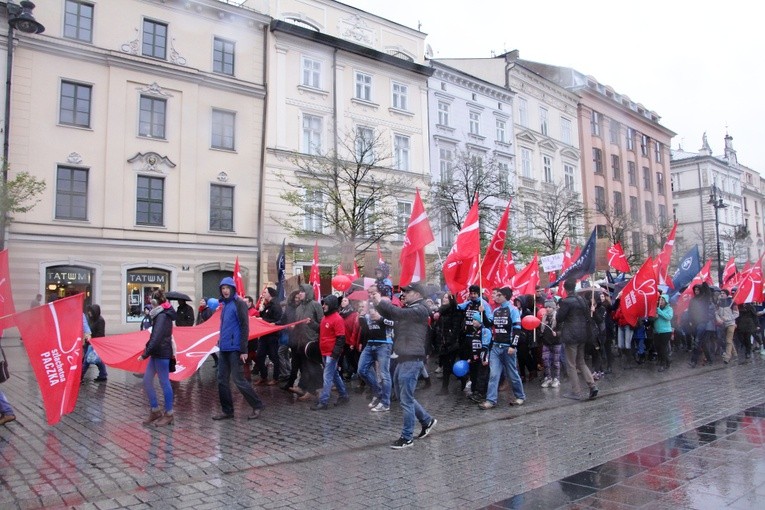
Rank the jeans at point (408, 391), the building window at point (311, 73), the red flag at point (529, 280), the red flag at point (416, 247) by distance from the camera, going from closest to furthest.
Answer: the jeans at point (408, 391), the red flag at point (416, 247), the red flag at point (529, 280), the building window at point (311, 73)

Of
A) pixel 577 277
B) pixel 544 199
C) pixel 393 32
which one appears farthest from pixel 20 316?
pixel 544 199

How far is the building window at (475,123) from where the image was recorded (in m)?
34.9

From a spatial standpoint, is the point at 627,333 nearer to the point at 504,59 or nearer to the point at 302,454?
the point at 302,454

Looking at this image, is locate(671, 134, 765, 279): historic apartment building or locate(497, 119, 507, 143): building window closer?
locate(497, 119, 507, 143): building window

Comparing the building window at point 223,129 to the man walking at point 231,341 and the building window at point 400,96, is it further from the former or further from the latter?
the man walking at point 231,341

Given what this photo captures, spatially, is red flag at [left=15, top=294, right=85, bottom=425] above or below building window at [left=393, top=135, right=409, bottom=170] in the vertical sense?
below

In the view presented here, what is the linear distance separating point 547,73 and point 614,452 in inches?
1693

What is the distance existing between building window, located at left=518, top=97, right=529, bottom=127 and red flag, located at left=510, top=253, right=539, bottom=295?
83.8 feet

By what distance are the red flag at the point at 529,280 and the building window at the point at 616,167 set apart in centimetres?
3625

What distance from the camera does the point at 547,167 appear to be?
40.4 m

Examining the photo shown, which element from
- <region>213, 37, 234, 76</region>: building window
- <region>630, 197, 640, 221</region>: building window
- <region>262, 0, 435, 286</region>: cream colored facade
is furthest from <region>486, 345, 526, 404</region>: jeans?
<region>630, 197, 640, 221</region>: building window

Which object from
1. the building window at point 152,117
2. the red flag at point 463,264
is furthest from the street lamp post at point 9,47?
the red flag at point 463,264

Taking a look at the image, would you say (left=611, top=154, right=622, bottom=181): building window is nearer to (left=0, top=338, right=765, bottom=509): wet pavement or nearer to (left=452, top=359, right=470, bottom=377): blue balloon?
(left=0, top=338, right=765, bottom=509): wet pavement

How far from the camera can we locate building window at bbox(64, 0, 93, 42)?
2223cm
